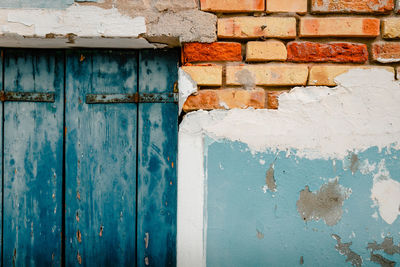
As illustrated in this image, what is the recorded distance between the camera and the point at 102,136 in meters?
1.47

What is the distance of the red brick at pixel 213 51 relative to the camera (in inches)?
49.3

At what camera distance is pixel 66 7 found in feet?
4.15

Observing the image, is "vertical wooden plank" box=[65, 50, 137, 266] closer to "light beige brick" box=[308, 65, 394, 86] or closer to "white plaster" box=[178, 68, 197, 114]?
"white plaster" box=[178, 68, 197, 114]

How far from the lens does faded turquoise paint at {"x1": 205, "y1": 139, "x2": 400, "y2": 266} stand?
126cm

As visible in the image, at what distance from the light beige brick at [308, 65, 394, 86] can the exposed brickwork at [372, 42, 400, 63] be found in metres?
0.04

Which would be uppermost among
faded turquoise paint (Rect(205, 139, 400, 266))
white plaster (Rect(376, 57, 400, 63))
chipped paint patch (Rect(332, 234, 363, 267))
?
white plaster (Rect(376, 57, 400, 63))

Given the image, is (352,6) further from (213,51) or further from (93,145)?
(93,145)

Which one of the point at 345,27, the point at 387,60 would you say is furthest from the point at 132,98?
the point at 387,60

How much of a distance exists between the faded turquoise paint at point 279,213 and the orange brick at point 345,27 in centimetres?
46

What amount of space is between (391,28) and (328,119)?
427 millimetres

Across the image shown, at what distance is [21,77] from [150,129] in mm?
639

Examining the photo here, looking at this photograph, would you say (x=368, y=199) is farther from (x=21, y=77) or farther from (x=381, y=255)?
(x=21, y=77)

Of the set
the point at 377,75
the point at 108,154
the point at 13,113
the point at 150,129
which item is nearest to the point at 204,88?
the point at 150,129

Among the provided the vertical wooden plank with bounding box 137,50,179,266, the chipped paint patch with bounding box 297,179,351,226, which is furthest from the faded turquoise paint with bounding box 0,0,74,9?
the chipped paint patch with bounding box 297,179,351,226
